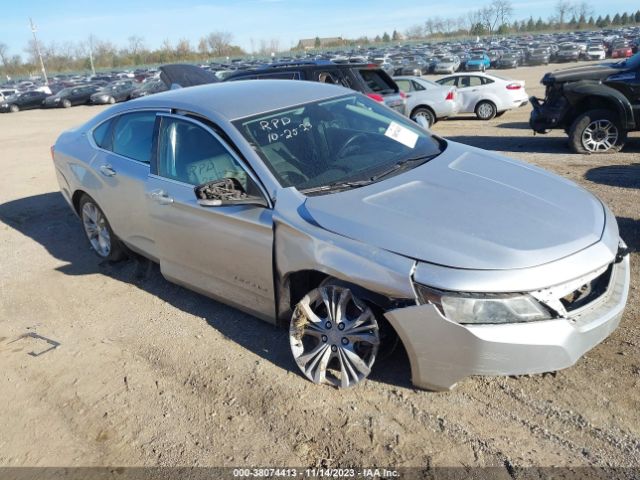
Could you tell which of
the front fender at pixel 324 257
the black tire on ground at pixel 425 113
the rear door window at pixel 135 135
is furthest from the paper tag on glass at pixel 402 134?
the black tire on ground at pixel 425 113

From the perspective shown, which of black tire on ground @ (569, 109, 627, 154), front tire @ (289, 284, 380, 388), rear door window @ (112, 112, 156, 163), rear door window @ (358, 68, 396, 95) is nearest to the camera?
front tire @ (289, 284, 380, 388)

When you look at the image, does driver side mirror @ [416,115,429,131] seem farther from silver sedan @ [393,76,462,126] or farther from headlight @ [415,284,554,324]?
silver sedan @ [393,76,462,126]

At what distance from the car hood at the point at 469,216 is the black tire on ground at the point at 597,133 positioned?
19.4 feet

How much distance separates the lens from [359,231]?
2865 millimetres

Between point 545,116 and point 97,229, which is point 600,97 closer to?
point 545,116

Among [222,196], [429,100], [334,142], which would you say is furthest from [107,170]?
[429,100]

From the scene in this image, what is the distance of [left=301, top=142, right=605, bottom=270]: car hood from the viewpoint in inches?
104

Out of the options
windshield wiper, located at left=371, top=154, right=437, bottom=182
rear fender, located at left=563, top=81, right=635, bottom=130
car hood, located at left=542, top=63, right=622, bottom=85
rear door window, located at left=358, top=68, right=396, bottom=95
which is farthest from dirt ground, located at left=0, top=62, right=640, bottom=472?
rear door window, located at left=358, top=68, right=396, bottom=95

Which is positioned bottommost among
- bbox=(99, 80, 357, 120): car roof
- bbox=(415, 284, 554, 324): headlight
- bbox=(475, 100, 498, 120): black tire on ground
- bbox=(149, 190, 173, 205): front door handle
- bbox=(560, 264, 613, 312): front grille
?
bbox=(475, 100, 498, 120): black tire on ground

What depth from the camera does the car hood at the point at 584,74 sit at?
8.73m

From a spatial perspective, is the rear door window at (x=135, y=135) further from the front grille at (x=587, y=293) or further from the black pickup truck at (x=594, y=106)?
the black pickup truck at (x=594, y=106)

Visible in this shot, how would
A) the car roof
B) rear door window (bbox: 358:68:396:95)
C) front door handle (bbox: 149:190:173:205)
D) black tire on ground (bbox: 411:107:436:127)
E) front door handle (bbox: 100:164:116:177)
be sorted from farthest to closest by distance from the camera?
Answer: black tire on ground (bbox: 411:107:436:127)
rear door window (bbox: 358:68:396:95)
front door handle (bbox: 100:164:116:177)
front door handle (bbox: 149:190:173:205)
the car roof

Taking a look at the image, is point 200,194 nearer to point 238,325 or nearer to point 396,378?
point 238,325

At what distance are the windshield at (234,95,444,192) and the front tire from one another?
2.27 ft
